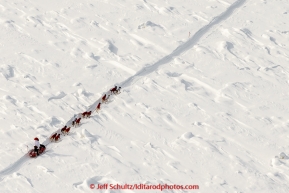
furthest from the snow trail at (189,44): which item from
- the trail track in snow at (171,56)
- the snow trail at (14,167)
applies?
the snow trail at (14,167)

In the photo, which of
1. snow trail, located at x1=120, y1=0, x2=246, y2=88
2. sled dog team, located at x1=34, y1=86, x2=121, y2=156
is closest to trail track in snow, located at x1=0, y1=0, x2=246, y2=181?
snow trail, located at x1=120, y1=0, x2=246, y2=88

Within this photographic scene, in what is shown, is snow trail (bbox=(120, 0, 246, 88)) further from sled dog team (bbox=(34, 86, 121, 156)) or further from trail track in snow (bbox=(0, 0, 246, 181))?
sled dog team (bbox=(34, 86, 121, 156))

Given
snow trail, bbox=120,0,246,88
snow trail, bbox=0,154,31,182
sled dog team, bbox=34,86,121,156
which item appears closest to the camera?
snow trail, bbox=0,154,31,182

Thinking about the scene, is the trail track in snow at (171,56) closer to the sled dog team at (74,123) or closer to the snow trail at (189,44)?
the snow trail at (189,44)

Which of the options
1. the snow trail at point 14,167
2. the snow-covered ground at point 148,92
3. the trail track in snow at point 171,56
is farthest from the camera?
the snow-covered ground at point 148,92

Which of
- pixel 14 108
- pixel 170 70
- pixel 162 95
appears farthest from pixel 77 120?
pixel 170 70

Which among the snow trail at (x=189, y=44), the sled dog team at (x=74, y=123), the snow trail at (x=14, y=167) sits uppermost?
the snow trail at (x=189, y=44)
